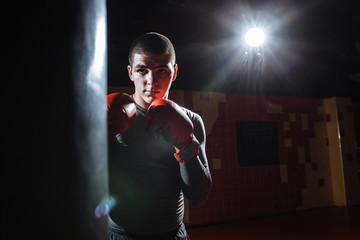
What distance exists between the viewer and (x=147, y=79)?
1176 millimetres

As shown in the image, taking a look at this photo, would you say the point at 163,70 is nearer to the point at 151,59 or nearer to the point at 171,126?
the point at 151,59

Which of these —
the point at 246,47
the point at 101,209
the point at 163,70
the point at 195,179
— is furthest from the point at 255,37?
the point at 101,209

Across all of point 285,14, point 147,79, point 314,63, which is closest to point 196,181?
point 147,79

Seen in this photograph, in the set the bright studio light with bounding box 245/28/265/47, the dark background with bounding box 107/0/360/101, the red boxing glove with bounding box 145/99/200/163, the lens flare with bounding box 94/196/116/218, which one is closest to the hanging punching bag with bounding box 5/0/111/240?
the lens flare with bounding box 94/196/116/218

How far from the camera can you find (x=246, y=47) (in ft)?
12.4

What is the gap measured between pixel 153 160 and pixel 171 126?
209 millimetres

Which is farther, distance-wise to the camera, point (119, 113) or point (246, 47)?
point (246, 47)

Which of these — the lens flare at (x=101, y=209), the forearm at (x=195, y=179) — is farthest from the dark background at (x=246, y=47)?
the lens flare at (x=101, y=209)

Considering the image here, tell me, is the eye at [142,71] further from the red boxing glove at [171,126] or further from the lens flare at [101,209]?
the lens flare at [101,209]

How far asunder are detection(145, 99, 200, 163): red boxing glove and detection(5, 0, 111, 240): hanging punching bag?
1.94 feet

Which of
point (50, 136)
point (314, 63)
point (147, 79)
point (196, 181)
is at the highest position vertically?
point (314, 63)

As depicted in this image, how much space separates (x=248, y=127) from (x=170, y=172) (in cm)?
356

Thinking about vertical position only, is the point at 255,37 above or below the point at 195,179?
above

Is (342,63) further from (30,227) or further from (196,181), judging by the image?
(30,227)
